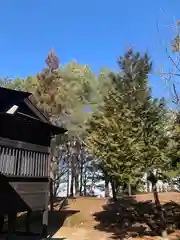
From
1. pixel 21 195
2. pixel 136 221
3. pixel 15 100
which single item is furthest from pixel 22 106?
pixel 136 221

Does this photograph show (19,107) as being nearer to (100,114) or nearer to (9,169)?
(9,169)

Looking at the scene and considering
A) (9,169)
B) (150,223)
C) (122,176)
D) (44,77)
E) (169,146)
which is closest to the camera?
(9,169)

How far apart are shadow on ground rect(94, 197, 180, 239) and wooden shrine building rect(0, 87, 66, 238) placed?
411 centimetres

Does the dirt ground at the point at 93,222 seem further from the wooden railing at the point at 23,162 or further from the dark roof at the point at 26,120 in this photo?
the dark roof at the point at 26,120

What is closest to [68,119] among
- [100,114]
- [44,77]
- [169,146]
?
[44,77]

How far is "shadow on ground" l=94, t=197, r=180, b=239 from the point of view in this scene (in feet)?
39.7

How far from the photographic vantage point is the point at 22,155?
31.1 ft

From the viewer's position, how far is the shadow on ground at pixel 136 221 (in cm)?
1211

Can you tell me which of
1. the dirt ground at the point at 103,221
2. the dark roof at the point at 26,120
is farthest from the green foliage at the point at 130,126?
the dirt ground at the point at 103,221

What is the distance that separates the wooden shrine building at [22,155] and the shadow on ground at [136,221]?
4105 mm

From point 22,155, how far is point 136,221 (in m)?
7.65

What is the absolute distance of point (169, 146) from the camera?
11133mm

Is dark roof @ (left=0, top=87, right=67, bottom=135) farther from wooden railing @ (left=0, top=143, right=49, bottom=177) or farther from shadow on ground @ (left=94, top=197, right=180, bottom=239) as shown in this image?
shadow on ground @ (left=94, top=197, right=180, bottom=239)

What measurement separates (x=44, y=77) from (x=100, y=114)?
330 inches
